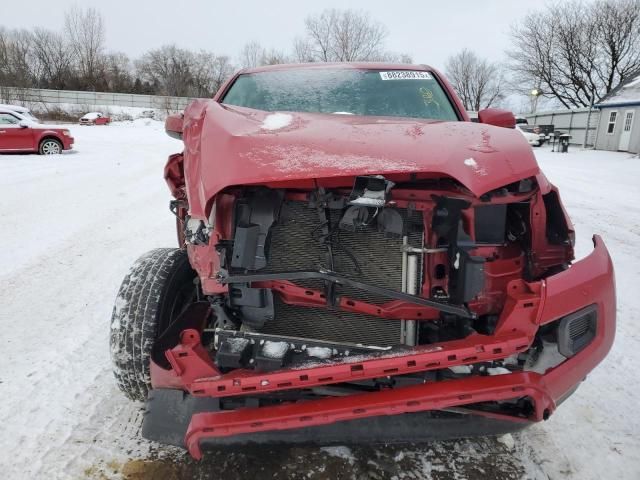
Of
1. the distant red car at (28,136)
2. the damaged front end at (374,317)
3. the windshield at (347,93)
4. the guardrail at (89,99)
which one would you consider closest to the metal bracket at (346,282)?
the damaged front end at (374,317)

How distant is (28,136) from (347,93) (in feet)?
49.2

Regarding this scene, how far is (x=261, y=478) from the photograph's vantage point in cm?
195

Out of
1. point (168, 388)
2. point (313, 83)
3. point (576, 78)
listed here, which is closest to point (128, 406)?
point (168, 388)

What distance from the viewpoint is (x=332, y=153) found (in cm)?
166

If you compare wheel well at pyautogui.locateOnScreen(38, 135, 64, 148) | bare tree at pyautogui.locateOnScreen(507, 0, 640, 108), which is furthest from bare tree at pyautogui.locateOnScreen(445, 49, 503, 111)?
wheel well at pyautogui.locateOnScreen(38, 135, 64, 148)

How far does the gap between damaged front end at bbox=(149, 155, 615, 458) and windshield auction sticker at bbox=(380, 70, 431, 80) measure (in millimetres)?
1606

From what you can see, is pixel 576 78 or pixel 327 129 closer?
pixel 327 129

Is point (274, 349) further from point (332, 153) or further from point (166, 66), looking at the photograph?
point (166, 66)

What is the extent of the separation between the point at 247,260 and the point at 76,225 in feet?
17.3

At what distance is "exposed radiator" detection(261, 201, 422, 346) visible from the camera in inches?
76.5

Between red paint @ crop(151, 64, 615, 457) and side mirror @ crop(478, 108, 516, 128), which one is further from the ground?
side mirror @ crop(478, 108, 516, 128)

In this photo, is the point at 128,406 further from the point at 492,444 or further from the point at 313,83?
the point at 313,83

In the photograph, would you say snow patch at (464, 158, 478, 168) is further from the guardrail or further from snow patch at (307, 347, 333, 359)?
the guardrail

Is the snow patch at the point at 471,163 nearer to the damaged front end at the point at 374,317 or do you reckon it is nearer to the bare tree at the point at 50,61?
the damaged front end at the point at 374,317
